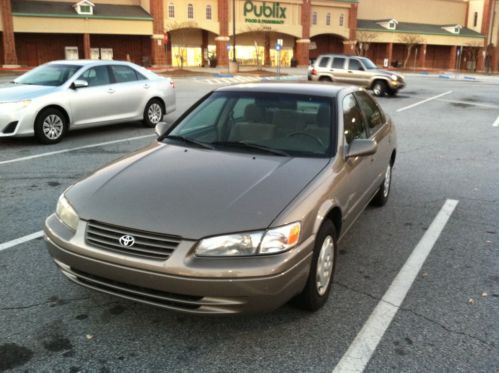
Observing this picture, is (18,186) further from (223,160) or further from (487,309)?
(487,309)

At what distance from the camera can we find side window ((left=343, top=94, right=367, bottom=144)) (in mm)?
4525

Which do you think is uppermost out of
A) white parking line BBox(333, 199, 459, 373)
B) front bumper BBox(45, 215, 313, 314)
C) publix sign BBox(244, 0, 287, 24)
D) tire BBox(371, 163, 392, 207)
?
publix sign BBox(244, 0, 287, 24)

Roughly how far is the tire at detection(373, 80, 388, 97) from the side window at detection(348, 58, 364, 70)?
1167 millimetres

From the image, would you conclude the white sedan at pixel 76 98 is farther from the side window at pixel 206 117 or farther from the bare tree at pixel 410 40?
the bare tree at pixel 410 40

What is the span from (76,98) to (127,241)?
7721 mm

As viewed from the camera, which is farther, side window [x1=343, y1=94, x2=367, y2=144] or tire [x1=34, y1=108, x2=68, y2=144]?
tire [x1=34, y1=108, x2=68, y2=144]

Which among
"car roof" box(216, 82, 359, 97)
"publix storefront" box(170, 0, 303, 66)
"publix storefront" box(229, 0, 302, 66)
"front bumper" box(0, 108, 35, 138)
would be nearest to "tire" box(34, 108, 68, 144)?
"front bumper" box(0, 108, 35, 138)

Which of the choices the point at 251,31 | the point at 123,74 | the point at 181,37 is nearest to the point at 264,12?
the point at 251,31

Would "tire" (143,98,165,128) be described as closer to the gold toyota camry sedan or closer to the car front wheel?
the car front wheel

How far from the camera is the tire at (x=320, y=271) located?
11.4ft

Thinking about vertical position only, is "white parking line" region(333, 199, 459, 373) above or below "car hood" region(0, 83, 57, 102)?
below

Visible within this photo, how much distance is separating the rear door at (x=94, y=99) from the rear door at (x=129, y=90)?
0.18 meters

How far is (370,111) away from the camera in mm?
5680

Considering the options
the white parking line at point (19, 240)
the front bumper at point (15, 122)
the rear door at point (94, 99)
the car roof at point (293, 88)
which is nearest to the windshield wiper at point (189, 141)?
the car roof at point (293, 88)
